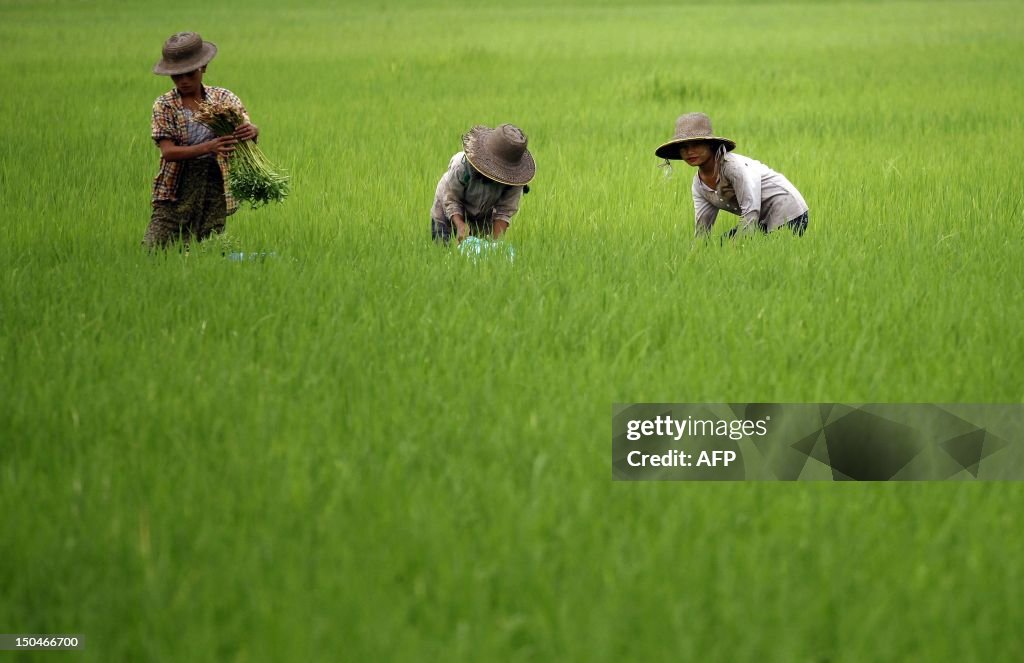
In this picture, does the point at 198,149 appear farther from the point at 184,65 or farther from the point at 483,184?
the point at 483,184

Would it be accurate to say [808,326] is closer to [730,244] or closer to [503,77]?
[730,244]

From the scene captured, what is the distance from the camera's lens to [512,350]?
10.7 feet

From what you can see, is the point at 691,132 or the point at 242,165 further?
the point at 242,165

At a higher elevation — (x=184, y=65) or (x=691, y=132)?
(x=184, y=65)

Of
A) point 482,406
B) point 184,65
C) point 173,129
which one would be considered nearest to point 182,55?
point 184,65

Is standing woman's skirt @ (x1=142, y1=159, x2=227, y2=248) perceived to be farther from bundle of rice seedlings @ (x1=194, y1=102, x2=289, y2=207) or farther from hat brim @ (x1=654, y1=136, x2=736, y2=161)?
hat brim @ (x1=654, y1=136, x2=736, y2=161)

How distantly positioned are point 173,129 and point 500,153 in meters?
1.33

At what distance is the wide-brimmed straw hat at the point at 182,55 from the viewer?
14.2 ft

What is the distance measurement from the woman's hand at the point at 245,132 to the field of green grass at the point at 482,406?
460 millimetres

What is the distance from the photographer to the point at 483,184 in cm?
450

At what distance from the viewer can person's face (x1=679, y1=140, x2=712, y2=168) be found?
4348 millimetres

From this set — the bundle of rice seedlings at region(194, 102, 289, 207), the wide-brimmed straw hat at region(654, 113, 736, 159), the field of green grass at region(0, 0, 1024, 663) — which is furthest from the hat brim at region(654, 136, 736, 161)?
the bundle of rice seedlings at region(194, 102, 289, 207)

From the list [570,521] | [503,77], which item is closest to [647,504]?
[570,521]

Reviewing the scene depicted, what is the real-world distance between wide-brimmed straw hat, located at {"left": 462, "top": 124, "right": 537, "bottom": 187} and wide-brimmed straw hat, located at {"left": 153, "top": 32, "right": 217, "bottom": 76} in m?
1.08
